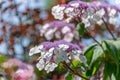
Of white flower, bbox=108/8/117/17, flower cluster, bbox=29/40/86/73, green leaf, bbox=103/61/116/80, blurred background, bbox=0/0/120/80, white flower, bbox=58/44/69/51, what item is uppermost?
white flower, bbox=58/44/69/51

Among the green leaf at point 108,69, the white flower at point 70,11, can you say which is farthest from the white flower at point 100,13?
the green leaf at point 108,69

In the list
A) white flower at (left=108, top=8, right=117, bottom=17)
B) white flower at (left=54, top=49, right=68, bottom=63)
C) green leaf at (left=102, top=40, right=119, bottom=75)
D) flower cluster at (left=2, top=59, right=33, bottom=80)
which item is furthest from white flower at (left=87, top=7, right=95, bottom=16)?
flower cluster at (left=2, top=59, right=33, bottom=80)

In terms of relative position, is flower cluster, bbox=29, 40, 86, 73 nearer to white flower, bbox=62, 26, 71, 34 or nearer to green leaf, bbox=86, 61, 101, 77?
green leaf, bbox=86, 61, 101, 77

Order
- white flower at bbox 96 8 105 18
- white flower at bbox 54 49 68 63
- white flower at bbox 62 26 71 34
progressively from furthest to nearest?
white flower at bbox 62 26 71 34
white flower at bbox 96 8 105 18
white flower at bbox 54 49 68 63

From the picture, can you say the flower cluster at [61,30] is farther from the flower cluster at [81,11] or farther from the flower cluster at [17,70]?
the flower cluster at [81,11]

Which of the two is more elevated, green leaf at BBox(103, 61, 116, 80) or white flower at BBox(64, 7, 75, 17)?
white flower at BBox(64, 7, 75, 17)

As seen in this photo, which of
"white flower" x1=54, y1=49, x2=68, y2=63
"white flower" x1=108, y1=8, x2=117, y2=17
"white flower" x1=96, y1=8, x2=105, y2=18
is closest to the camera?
"white flower" x1=54, y1=49, x2=68, y2=63

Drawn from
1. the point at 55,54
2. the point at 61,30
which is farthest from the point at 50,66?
the point at 61,30
